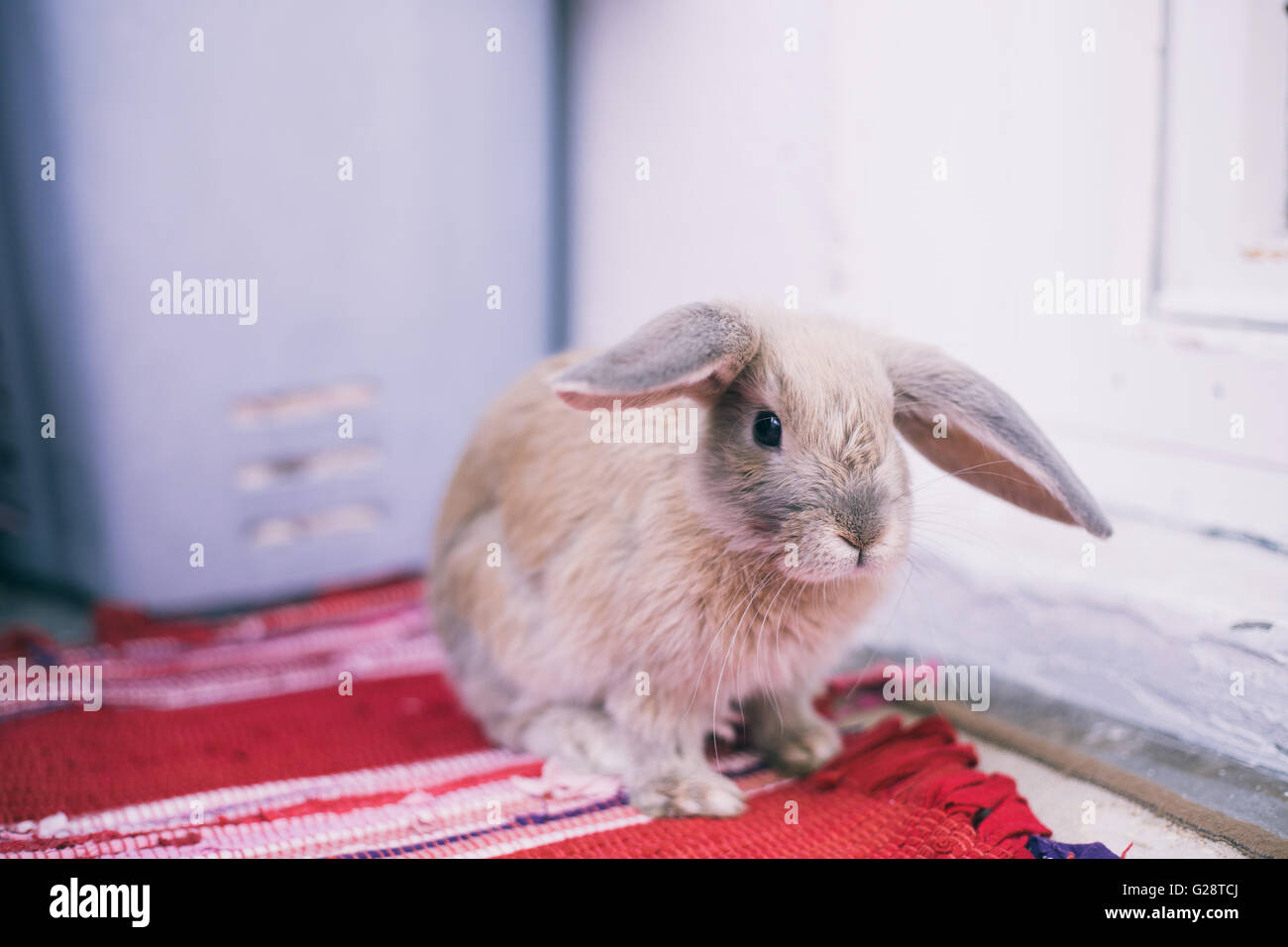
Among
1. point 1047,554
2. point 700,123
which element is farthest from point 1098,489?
point 700,123

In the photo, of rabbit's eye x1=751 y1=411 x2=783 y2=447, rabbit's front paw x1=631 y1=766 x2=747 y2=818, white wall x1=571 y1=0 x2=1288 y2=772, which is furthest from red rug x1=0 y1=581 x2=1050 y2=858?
rabbit's eye x1=751 y1=411 x2=783 y2=447

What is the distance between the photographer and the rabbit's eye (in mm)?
957

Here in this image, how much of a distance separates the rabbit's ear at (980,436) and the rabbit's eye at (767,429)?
0.38ft

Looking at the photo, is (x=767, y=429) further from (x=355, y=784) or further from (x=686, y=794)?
(x=355, y=784)

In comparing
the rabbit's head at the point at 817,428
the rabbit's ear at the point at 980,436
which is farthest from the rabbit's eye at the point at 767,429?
the rabbit's ear at the point at 980,436

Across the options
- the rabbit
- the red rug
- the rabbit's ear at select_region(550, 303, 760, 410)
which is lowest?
the red rug

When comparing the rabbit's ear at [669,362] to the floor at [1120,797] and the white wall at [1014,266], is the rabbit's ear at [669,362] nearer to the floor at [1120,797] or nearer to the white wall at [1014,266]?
the white wall at [1014,266]

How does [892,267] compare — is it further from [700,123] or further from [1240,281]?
[1240,281]

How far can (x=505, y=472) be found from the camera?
125 centimetres

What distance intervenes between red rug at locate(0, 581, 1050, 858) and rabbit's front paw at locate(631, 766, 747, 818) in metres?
0.01

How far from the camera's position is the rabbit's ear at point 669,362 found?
842 mm

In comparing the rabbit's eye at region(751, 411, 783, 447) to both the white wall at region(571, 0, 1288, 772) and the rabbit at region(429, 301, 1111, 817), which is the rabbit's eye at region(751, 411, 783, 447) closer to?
the rabbit at region(429, 301, 1111, 817)

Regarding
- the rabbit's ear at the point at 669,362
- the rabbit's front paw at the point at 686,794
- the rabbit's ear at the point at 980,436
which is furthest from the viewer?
the rabbit's front paw at the point at 686,794
